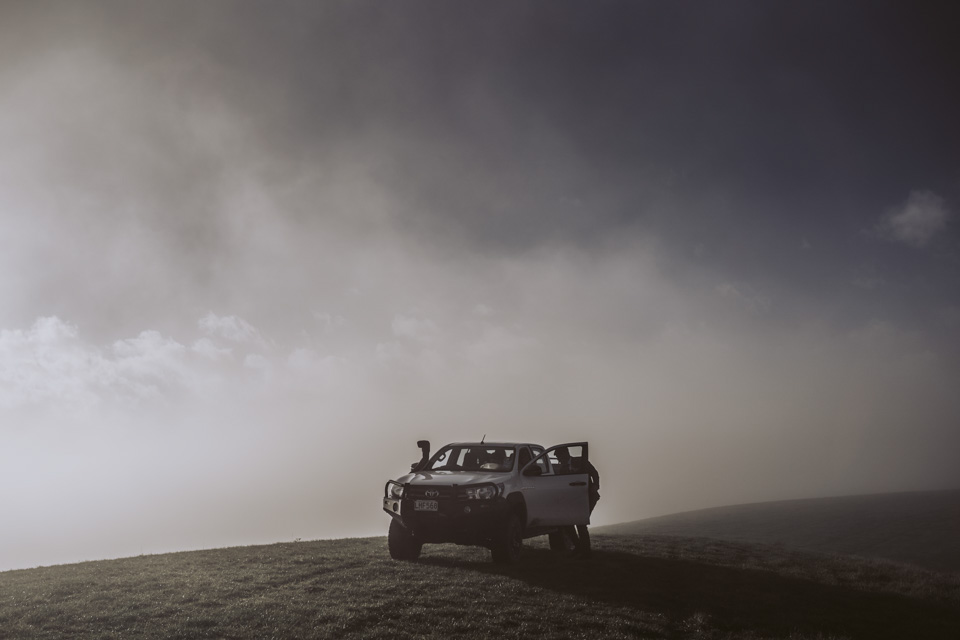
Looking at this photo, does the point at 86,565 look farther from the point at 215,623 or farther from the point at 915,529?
the point at 915,529

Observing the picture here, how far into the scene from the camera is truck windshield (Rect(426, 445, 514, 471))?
1352cm

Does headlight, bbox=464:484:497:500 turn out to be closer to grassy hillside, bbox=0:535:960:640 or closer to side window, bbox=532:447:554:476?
grassy hillside, bbox=0:535:960:640

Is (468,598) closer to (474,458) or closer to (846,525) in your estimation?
(474,458)

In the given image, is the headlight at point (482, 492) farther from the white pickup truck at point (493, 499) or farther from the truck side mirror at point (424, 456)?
the truck side mirror at point (424, 456)

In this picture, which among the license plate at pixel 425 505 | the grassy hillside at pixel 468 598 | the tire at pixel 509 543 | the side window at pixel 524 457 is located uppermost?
the side window at pixel 524 457

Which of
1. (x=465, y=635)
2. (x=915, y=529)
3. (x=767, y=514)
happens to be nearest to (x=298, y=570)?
(x=465, y=635)

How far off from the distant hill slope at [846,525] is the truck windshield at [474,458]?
12.3 m

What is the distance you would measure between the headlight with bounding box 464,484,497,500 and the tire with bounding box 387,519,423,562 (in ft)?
6.44

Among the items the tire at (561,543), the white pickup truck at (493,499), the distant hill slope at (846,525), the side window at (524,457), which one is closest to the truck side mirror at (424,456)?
the white pickup truck at (493,499)

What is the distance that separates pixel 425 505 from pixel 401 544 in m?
1.52

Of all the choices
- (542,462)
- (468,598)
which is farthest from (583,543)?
(468,598)

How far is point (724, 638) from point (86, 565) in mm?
13808

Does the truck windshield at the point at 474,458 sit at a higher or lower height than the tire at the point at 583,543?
higher

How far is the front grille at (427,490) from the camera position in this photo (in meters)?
12.3
